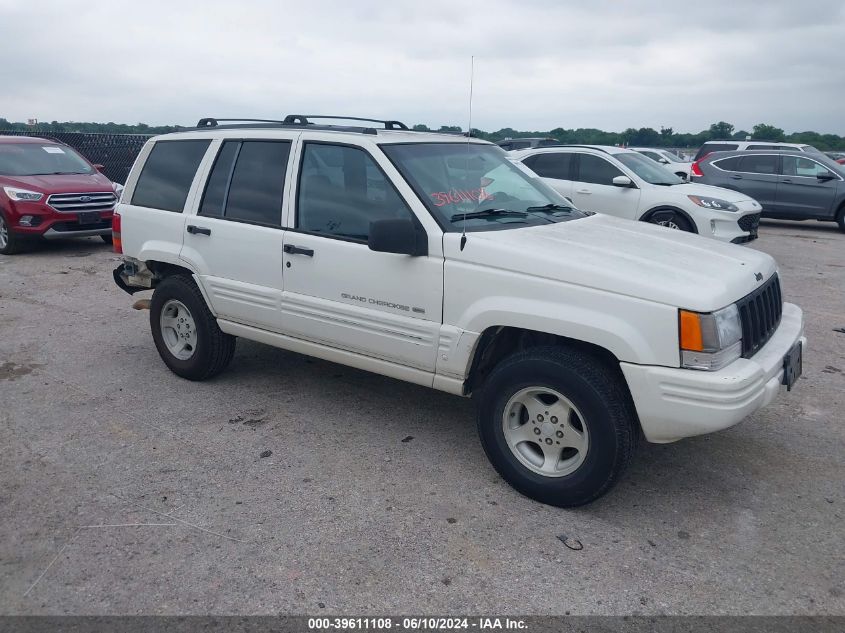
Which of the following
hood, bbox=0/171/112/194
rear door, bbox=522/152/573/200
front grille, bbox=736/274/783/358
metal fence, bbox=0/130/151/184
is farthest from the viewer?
metal fence, bbox=0/130/151/184

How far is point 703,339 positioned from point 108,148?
1667cm

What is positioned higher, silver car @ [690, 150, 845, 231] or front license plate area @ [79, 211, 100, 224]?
silver car @ [690, 150, 845, 231]

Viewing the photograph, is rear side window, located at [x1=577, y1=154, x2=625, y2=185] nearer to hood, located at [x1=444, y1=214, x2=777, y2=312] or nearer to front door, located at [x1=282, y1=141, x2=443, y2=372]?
hood, located at [x1=444, y1=214, x2=777, y2=312]

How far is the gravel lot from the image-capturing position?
3.02m

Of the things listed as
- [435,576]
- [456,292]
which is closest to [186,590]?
[435,576]

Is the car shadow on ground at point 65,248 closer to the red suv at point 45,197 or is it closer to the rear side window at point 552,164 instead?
the red suv at point 45,197

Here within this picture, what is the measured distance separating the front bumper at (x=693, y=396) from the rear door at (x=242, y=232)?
7.79 feet

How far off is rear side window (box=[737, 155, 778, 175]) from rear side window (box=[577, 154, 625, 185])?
19.6 feet

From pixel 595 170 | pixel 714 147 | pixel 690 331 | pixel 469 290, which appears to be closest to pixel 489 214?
pixel 469 290

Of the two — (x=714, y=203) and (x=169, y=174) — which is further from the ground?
(x=169, y=174)

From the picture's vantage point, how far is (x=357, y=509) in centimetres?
366

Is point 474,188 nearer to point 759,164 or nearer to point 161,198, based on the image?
point 161,198

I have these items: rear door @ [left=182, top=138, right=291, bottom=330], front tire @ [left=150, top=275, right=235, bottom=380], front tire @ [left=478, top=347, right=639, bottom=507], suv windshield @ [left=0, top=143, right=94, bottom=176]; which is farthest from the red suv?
front tire @ [left=478, top=347, right=639, bottom=507]

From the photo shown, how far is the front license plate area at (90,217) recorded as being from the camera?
424 inches
